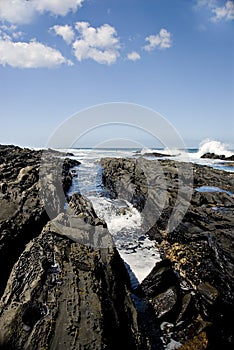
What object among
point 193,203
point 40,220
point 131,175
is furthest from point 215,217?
point 131,175

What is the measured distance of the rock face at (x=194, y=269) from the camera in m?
4.27

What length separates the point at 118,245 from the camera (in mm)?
7812

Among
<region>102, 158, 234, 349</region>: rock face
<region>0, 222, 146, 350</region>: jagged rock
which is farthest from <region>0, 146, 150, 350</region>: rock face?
<region>102, 158, 234, 349</region>: rock face

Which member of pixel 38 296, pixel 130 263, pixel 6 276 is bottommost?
pixel 130 263

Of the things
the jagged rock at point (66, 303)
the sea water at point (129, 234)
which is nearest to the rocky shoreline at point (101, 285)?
the jagged rock at point (66, 303)

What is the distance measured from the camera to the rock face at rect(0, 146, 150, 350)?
317 cm

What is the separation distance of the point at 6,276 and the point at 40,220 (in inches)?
88.0

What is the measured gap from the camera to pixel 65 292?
375cm

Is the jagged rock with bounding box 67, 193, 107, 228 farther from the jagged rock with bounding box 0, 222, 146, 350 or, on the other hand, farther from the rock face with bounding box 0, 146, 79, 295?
the jagged rock with bounding box 0, 222, 146, 350

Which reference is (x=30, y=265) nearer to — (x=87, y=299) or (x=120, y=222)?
(x=87, y=299)

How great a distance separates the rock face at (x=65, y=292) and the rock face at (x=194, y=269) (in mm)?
743

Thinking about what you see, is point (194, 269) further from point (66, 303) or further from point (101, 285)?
point (66, 303)

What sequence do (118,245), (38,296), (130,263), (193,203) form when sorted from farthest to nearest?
1. (193,203)
2. (118,245)
3. (130,263)
4. (38,296)

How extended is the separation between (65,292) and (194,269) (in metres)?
3.41
